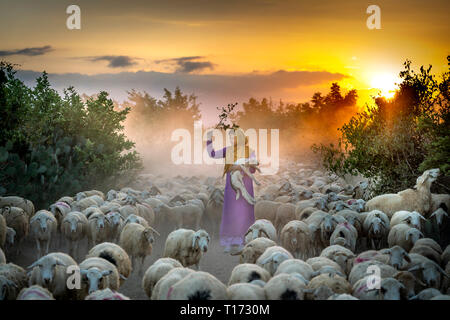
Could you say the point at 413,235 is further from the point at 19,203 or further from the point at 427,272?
the point at 19,203

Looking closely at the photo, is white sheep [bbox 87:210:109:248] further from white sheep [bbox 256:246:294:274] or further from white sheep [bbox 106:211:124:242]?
white sheep [bbox 256:246:294:274]

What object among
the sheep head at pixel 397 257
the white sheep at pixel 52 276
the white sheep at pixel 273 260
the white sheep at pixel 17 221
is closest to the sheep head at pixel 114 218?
the white sheep at pixel 17 221

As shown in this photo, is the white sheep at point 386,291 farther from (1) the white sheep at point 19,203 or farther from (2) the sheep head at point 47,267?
(1) the white sheep at point 19,203

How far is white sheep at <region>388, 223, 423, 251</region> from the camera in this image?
11609 millimetres

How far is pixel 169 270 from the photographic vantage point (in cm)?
873

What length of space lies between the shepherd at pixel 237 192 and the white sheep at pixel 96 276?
4.98 m

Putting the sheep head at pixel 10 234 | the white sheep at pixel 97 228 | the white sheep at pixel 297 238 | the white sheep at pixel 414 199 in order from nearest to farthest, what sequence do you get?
1. the white sheep at pixel 297 238
2. the sheep head at pixel 10 234
3. the white sheep at pixel 97 228
4. the white sheep at pixel 414 199

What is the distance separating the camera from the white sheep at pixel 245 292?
721 cm

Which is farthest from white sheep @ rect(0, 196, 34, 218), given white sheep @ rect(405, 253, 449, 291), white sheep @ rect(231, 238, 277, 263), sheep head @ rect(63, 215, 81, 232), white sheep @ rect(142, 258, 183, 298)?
white sheep @ rect(405, 253, 449, 291)

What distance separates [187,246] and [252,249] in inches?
60.5

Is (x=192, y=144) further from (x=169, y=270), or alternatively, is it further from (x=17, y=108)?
(x=169, y=270)

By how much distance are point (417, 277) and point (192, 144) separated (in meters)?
42.7

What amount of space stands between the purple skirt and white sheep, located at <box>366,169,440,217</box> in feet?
14.1
